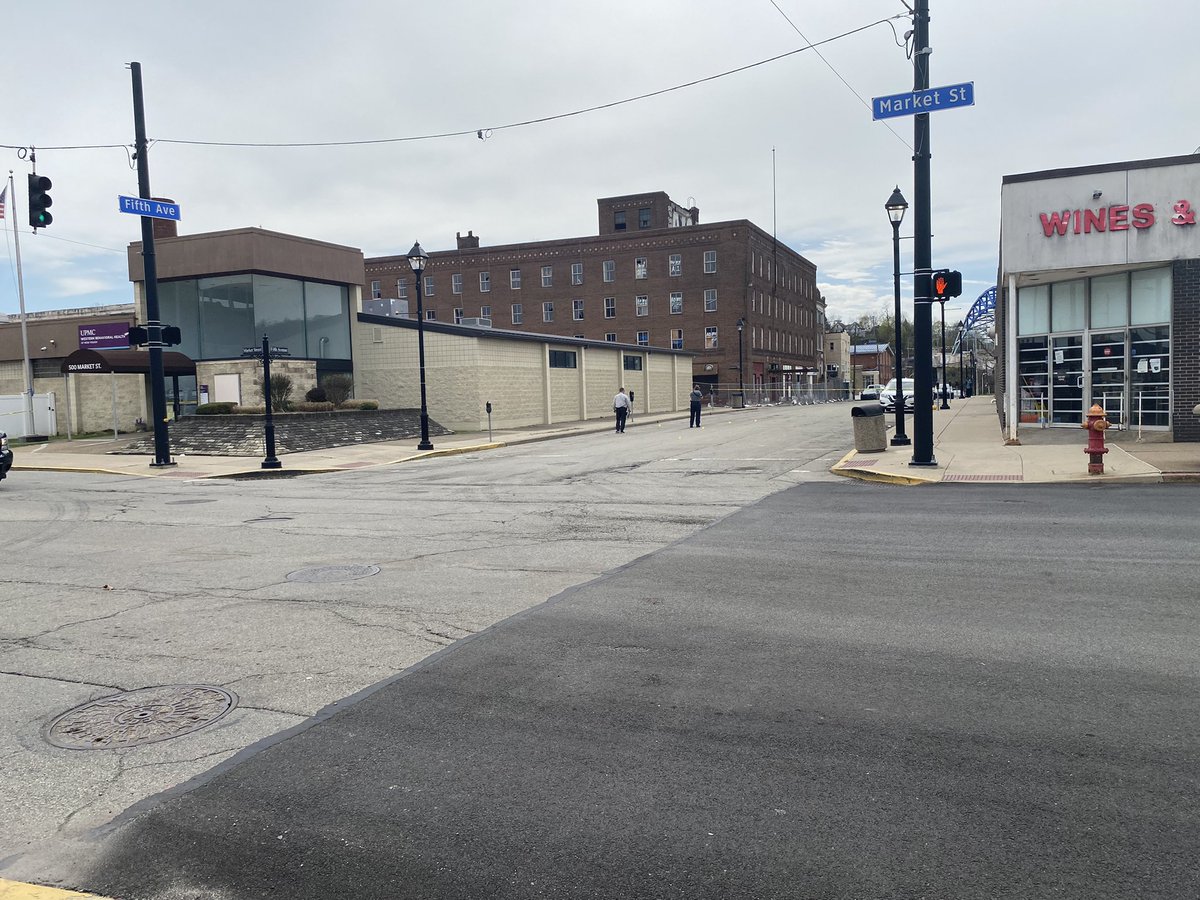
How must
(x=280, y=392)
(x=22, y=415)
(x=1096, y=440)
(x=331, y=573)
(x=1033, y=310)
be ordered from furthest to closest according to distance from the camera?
1. (x=22, y=415)
2. (x=280, y=392)
3. (x=1033, y=310)
4. (x=1096, y=440)
5. (x=331, y=573)

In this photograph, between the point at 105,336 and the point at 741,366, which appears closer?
the point at 105,336

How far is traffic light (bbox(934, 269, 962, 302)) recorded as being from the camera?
16.4m

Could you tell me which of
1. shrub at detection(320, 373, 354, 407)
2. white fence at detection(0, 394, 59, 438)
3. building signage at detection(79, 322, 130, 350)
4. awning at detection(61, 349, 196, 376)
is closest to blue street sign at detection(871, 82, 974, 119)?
shrub at detection(320, 373, 354, 407)

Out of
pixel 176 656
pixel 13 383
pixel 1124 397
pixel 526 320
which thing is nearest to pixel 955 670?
pixel 176 656

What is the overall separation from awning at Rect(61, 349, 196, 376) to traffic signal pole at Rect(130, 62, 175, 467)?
885cm

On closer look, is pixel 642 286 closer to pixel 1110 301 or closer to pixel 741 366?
pixel 741 366

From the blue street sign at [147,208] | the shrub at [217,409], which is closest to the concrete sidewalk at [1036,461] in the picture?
the blue street sign at [147,208]

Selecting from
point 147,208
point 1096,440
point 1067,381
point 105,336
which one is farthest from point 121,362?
point 1096,440

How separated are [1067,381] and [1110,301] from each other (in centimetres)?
245

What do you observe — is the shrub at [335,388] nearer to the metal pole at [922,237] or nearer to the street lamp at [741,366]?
the metal pole at [922,237]

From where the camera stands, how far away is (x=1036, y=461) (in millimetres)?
17141

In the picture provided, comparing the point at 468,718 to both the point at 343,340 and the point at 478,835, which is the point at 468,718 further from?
the point at 343,340

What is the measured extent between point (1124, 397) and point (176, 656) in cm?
2123

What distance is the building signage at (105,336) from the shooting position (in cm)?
3631
